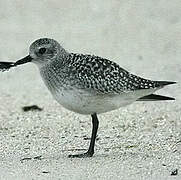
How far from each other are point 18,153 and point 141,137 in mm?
1392

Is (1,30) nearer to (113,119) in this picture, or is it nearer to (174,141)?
(113,119)

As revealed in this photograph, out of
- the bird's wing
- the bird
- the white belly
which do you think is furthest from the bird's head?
the white belly

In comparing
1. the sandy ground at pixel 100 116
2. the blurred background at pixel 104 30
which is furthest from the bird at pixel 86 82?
the blurred background at pixel 104 30

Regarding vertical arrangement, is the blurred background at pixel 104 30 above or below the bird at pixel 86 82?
above

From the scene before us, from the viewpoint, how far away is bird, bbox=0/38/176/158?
280 inches

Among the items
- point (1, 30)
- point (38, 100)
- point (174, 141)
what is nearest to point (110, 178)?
point (174, 141)

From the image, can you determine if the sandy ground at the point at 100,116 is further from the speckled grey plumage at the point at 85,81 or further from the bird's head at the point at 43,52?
the bird's head at the point at 43,52

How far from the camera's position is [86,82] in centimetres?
715

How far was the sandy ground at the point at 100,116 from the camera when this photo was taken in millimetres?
6941

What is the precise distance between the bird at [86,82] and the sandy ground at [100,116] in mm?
493

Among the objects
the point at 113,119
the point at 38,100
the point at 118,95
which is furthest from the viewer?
the point at 38,100

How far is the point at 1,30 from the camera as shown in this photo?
43.0ft

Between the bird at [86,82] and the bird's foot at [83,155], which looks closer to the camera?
the bird at [86,82]

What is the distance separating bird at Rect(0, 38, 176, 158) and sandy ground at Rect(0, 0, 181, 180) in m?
0.49
